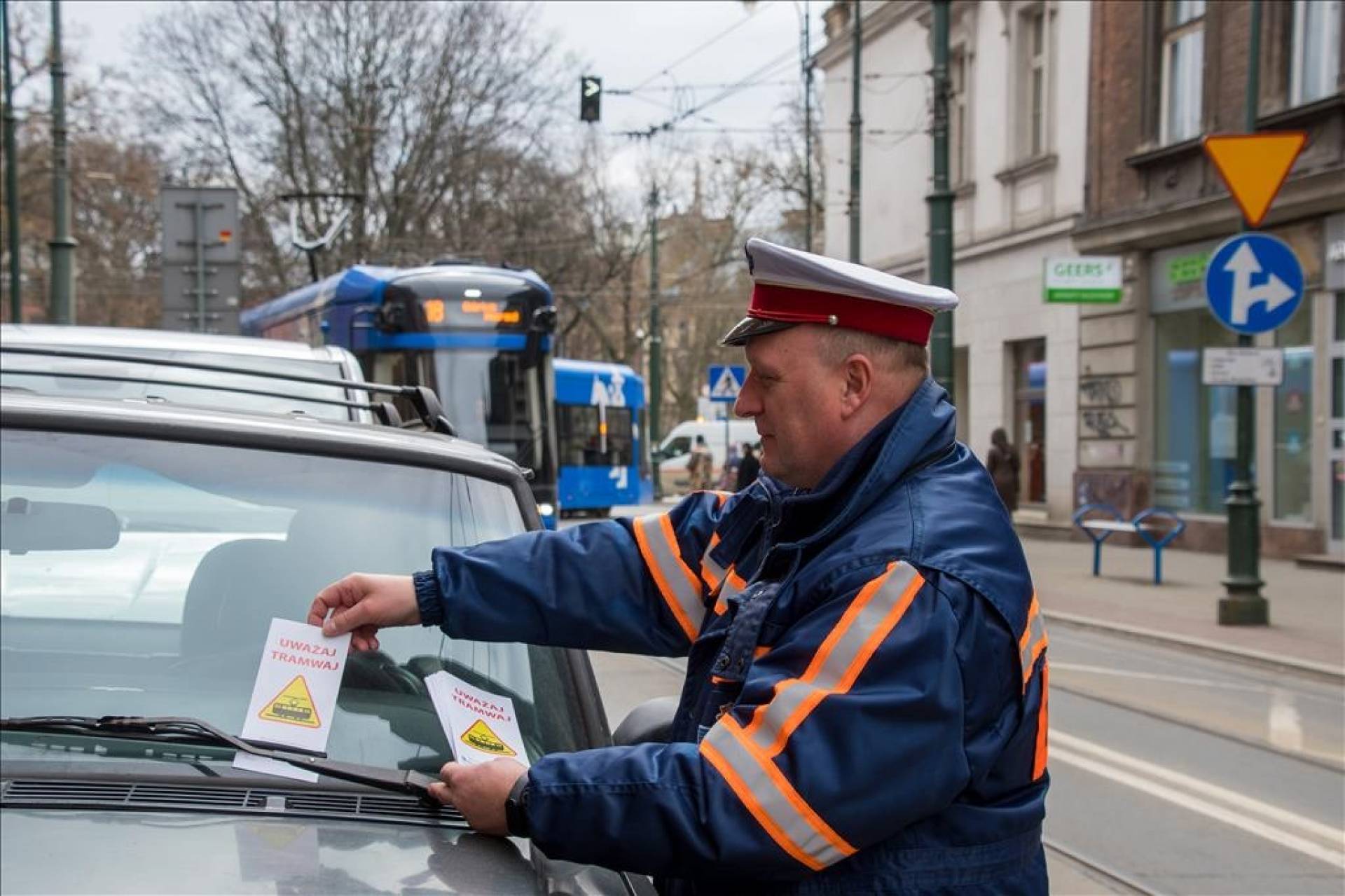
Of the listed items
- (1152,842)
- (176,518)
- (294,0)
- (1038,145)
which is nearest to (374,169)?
(294,0)

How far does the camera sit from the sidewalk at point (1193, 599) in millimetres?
12320

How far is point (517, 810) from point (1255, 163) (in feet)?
39.1

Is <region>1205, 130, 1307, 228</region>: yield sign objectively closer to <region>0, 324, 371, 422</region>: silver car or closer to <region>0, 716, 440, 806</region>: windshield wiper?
<region>0, 324, 371, 422</region>: silver car

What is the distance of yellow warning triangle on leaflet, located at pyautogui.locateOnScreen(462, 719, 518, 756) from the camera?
7.71 feet

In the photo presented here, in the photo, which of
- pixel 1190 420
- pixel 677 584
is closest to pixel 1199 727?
pixel 677 584

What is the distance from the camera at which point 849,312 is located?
210cm

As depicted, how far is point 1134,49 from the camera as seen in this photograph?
2234cm

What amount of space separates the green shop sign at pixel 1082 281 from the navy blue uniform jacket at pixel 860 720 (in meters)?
18.9

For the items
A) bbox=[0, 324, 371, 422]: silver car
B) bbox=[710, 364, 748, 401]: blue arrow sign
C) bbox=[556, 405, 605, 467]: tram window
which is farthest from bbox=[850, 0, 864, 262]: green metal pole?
bbox=[0, 324, 371, 422]: silver car

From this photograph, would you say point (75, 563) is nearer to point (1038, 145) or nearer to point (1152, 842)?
point (1152, 842)

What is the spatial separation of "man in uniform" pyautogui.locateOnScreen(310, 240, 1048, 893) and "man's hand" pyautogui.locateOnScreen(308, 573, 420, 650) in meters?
0.02

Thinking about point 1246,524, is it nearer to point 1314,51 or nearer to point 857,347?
point 1314,51

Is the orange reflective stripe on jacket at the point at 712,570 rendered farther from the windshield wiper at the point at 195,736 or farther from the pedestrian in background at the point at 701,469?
the pedestrian in background at the point at 701,469

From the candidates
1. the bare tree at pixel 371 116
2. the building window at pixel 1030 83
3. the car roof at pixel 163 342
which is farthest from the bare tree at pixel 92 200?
the car roof at pixel 163 342
